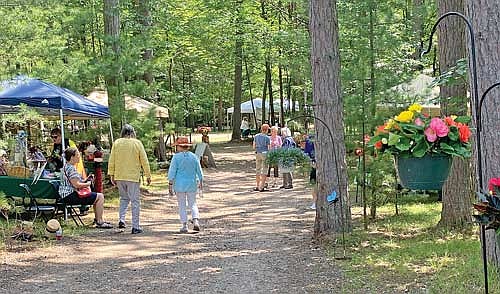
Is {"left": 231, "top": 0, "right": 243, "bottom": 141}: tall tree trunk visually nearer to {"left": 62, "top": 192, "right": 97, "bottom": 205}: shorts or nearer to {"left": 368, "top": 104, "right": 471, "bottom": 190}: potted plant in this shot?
{"left": 62, "top": 192, "right": 97, "bottom": 205}: shorts

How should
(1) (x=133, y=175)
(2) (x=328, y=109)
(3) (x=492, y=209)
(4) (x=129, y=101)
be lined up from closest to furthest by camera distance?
(3) (x=492, y=209) → (2) (x=328, y=109) → (1) (x=133, y=175) → (4) (x=129, y=101)

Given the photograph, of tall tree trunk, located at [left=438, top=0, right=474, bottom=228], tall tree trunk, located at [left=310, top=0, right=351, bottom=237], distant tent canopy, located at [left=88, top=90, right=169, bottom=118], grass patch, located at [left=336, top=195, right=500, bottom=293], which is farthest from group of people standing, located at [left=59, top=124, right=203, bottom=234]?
distant tent canopy, located at [left=88, top=90, right=169, bottom=118]

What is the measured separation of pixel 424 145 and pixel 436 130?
119 mm

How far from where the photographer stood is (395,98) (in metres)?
9.65

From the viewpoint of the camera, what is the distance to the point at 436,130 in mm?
4039

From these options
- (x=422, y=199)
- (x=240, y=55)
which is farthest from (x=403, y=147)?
(x=240, y=55)

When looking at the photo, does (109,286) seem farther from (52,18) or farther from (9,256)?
(52,18)

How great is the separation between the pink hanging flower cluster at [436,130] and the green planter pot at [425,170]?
13cm

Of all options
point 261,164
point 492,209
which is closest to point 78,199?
point 261,164

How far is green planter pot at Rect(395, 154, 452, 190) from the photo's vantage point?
4.13m

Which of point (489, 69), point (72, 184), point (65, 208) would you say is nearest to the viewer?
point (489, 69)

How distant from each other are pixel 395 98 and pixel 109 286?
16.8 feet

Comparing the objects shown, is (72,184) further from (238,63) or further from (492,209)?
(238,63)

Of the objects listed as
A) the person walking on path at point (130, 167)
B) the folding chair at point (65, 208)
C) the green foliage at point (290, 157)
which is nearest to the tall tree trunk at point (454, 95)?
the green foliage at point (290, 157)
